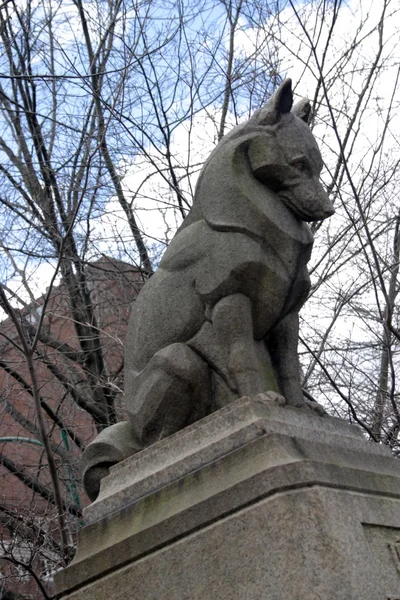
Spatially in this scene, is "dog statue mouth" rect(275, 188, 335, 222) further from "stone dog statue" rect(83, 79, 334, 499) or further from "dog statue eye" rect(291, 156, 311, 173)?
"dog statue eye" rect(291, 156, 311, 173)

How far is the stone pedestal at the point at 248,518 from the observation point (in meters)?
3.68

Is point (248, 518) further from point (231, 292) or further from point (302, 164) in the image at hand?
point (302, 164)

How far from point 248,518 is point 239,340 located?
1.17 meters

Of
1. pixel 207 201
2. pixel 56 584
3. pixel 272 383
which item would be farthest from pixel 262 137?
pixel 56 584

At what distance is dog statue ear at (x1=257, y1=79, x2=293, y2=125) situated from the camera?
504 cm

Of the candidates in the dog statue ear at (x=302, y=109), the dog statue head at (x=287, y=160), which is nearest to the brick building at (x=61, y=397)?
the dog statue ear at (x=302, y=109)

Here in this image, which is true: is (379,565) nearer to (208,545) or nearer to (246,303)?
(208,545)

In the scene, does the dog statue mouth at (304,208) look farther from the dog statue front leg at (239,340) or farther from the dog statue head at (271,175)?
the dog statue front leg at (239,340)

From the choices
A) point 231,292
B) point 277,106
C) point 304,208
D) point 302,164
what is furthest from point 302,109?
point 231,292

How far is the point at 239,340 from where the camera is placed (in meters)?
4.73

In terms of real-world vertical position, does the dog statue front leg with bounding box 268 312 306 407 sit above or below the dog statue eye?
below

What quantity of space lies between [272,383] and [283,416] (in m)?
0.46

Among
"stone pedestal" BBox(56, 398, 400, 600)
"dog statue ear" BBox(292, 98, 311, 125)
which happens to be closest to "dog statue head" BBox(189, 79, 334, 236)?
"dog statue ear" BBox(292, 98, 311, 125)

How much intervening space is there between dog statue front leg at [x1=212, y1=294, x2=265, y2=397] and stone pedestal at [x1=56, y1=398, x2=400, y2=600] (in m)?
0.23
